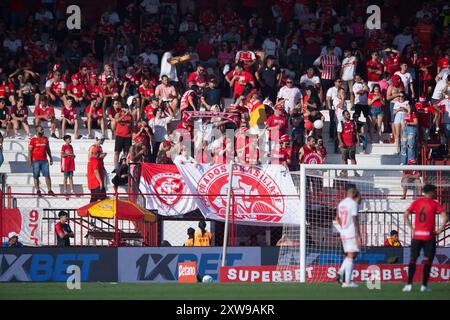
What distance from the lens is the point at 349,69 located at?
3428 centimetres

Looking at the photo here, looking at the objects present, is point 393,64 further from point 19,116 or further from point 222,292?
point 222,292

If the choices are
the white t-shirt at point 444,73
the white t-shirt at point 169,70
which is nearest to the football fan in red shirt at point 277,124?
the white t-shirt at point 169,70

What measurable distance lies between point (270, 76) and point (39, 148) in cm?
659

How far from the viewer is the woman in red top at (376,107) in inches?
1294

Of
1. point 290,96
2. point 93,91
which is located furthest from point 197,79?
point 93,91

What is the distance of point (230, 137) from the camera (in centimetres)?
3055

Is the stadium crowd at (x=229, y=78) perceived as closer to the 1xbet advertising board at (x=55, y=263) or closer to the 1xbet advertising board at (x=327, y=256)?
the 1xbet advertising board at (x=55, y=263)

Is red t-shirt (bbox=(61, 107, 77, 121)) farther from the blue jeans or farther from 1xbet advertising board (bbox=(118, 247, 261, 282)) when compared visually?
the blue jeans

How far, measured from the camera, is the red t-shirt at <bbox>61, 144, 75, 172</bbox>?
30.9 m

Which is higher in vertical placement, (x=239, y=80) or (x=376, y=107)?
(x=239, y=80)

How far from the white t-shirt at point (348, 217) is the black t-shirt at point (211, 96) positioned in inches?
499

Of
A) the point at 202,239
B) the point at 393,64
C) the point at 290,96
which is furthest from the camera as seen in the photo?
the point at 393,64

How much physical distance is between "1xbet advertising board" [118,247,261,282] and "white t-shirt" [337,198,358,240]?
23.3 feet

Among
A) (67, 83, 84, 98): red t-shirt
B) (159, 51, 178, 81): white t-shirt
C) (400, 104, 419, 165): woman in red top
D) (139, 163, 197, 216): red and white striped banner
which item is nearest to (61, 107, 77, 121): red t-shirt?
(67, 83, 84, 98): red t-shirt
